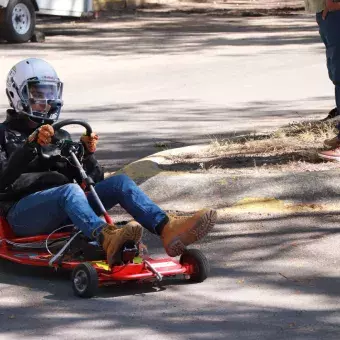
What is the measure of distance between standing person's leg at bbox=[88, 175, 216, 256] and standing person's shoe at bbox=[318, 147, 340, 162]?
97.0 inches

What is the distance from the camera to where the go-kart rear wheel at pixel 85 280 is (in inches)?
229

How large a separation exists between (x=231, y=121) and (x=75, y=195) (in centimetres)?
599

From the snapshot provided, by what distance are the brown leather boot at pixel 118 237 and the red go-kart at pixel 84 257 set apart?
39mm

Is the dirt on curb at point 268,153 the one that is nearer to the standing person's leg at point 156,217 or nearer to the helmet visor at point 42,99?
the helmet visor at point 42,99

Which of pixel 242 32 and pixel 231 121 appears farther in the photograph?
pixel 242 32

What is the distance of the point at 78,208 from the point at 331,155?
112 inches

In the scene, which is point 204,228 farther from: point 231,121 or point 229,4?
point 229,4

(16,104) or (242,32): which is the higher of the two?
(16,104)

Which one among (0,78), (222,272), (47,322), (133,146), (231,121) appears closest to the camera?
(47,322)

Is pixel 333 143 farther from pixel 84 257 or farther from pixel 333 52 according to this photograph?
pixel 84 257

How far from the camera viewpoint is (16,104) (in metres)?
6.69

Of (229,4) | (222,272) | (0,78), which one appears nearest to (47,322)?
(222,272)

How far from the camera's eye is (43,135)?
6129mm

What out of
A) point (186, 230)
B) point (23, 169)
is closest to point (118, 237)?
point (186, 230)
